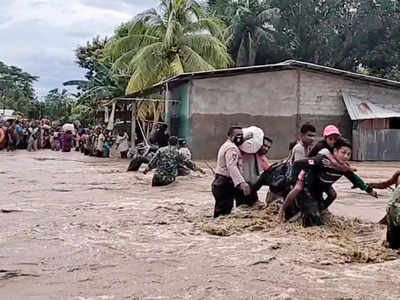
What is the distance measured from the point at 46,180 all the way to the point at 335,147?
34.0 ft

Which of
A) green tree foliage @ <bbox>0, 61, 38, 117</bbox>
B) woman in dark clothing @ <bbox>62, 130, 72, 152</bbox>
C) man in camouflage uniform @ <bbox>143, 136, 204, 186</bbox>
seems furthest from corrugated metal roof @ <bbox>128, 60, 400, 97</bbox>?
green tree foliage @ <bbox>0, 61, 38, 117</bbox>

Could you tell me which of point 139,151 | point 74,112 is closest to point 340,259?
point 139,151

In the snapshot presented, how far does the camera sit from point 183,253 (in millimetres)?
6938

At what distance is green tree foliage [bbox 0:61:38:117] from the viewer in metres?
57.4

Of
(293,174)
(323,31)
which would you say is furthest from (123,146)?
(293,174)

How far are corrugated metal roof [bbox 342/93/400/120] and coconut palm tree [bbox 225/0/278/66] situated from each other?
49.7 feet

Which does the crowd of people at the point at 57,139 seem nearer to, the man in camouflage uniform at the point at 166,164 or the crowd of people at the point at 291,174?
the man in camouflage uniform at the point at 166,164

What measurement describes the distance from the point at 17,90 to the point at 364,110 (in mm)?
48242

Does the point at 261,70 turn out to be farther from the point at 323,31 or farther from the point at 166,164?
the point at 323,31

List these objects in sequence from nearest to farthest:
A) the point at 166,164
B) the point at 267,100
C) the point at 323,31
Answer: the point at 166,164, the point at 267,100, the point at 323,31

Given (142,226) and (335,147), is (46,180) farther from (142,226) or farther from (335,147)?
(335,147)

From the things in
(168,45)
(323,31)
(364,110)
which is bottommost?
(364,110)

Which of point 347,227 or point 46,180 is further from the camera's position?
point 46,180

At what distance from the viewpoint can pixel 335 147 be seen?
25.8 ft
